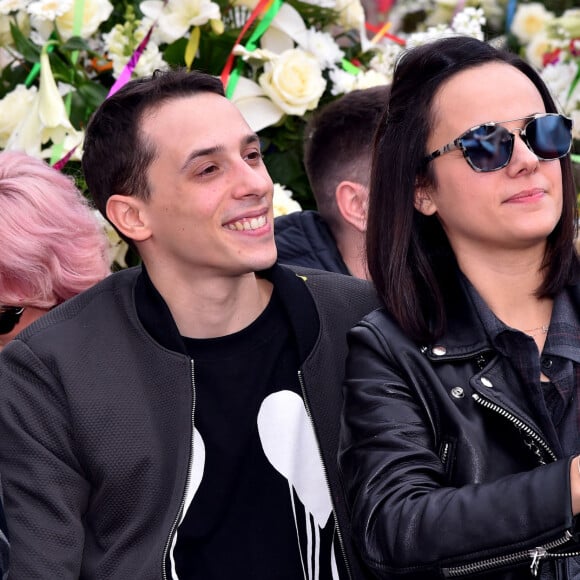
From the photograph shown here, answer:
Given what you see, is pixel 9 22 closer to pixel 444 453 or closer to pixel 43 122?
pixel 43 122

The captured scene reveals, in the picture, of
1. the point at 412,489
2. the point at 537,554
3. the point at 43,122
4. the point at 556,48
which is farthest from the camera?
the point at 556,48

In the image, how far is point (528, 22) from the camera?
4.92m

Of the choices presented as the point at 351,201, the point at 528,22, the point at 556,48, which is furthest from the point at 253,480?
the point at 528,22

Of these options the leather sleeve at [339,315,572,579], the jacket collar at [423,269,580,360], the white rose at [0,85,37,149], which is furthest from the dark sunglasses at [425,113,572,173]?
the white rose at [0,85,37,149]

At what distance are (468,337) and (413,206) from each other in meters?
0.33

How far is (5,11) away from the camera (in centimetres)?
403

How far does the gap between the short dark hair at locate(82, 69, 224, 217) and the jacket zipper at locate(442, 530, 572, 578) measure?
4.92ft

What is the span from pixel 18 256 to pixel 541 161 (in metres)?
1.55

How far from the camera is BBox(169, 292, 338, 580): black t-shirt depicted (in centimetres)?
293

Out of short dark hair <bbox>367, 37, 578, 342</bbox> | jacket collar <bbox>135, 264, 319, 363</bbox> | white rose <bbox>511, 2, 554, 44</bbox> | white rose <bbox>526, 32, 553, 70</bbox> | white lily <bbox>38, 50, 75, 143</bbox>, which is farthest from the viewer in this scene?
white rose <bbox>511, 2, 554, 44</bbox>

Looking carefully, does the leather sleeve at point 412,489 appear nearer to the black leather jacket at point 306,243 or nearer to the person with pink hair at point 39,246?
the person with pink hair at point 39,246

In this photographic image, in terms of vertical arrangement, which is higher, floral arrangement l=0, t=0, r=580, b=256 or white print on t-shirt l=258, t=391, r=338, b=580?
floral arrangement l=0, t=0, r=580, b=256

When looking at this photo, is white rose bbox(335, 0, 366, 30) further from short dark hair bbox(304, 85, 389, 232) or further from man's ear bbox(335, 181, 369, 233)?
man's ear bbox(335, 181, 369, 233)

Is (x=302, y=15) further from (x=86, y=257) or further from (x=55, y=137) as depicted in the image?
(x=86, y=257)
